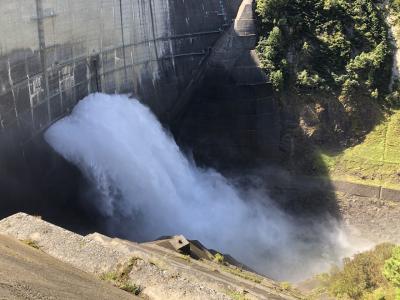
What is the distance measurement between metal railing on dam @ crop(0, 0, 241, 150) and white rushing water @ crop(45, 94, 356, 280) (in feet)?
3.04

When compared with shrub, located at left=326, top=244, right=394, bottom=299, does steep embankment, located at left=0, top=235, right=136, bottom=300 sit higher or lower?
higher

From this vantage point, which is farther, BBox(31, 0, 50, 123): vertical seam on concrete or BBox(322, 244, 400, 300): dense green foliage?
BBox(31, 0, 50, 123): vertical seam on concrete

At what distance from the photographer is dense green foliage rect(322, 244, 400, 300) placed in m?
12.7

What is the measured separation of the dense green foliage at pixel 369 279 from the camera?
12727 millimetres

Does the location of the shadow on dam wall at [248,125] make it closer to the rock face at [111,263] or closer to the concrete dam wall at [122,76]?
the concrete dam wall at [122,76]

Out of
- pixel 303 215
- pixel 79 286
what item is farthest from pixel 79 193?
pixel 79 286

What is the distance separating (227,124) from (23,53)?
11737 millimetres

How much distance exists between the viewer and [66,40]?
55.8 feet

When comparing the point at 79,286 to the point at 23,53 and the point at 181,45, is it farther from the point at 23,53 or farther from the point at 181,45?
the point at 181,45

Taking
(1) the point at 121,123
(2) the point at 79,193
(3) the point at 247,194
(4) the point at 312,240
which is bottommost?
(4) the point at 312,240

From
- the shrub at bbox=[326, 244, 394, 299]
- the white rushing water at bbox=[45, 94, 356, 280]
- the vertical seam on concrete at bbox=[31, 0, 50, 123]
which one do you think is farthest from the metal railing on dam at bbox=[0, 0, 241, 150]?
the shrub at bbox=[326, 244, 394, 299]

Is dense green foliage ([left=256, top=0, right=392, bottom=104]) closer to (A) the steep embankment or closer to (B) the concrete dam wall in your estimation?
(B) the concrete dam wall

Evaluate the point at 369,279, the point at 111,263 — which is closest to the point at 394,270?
the point at 369,279

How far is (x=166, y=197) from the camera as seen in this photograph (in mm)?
20688
